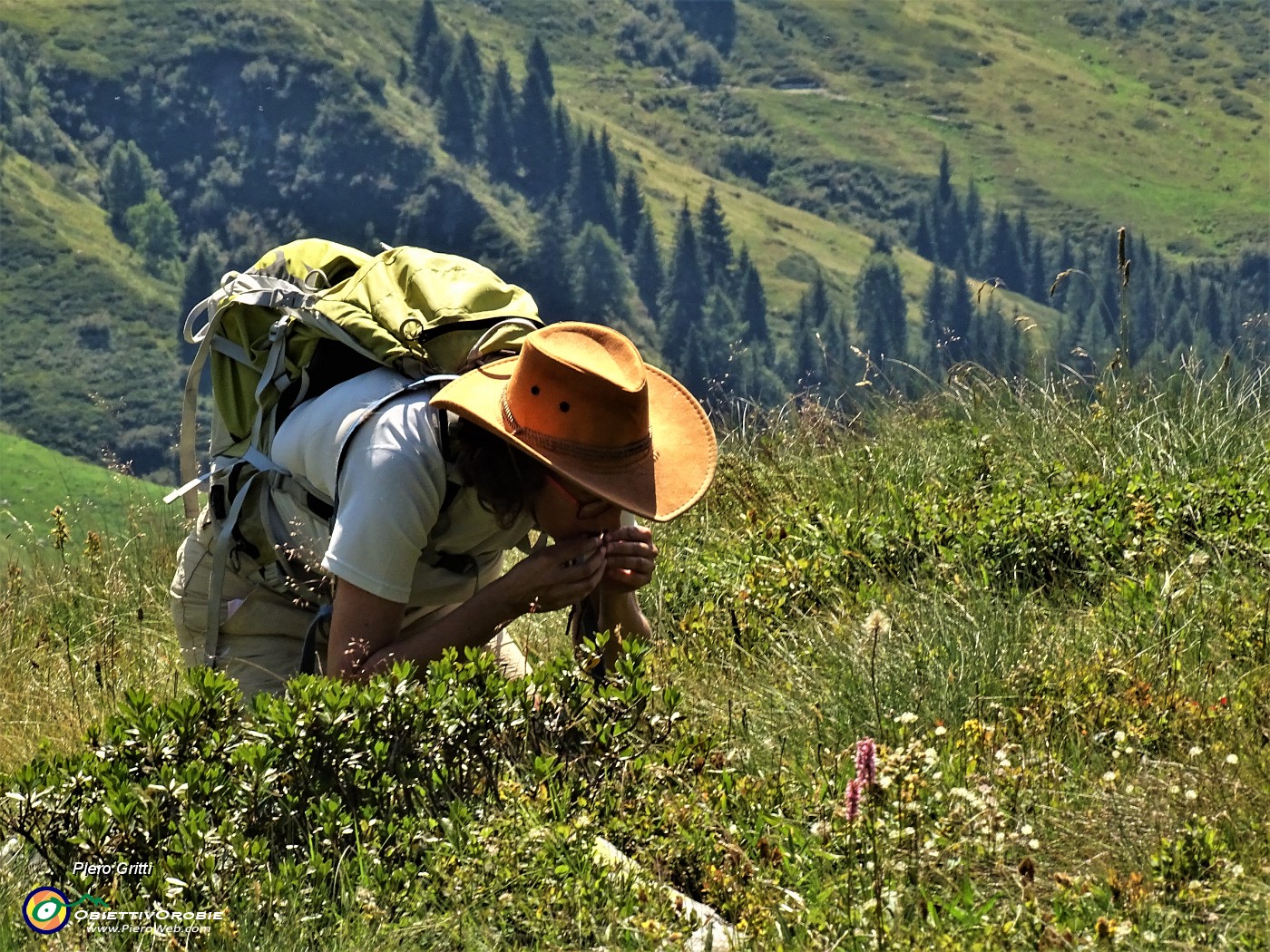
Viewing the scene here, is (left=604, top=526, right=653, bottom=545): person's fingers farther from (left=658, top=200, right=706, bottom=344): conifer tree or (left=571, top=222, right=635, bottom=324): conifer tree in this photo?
(left=658, top=200, right=706, bottom=344): conifer tree

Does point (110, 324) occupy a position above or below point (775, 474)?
below

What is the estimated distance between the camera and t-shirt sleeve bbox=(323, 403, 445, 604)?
3650mm

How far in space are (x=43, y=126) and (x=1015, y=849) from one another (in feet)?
602

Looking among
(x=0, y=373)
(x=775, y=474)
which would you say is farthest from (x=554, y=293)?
(x=775, y=474)

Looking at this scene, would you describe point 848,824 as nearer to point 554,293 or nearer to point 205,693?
point 205,693

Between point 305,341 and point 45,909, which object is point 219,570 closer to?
point 305,341

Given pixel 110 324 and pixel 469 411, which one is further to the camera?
pixel 110 324

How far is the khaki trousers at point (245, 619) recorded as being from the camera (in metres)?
4.45

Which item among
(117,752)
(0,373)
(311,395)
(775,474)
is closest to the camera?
(117,752)

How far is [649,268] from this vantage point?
18238 cm

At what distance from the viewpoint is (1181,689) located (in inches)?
150

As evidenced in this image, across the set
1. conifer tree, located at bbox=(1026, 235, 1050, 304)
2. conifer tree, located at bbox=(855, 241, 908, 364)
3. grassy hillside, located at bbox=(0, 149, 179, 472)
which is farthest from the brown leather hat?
conifer tree, located at bbox=(1026, 235, 1050, 304)

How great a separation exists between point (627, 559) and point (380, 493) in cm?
69

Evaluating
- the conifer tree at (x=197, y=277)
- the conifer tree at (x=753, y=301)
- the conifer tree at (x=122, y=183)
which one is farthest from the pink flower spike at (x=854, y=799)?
the conifer tree at (x=753, y=301)
